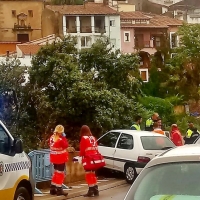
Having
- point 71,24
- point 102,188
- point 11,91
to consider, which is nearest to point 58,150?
point 102,188

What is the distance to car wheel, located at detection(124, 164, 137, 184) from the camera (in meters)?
17.4

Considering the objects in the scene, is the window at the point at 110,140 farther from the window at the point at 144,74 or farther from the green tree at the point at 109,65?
the window at the point at 144,74

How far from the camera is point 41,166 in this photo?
15.4m

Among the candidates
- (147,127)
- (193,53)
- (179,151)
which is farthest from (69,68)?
(193,53)

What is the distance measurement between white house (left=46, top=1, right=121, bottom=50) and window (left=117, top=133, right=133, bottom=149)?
55598mm

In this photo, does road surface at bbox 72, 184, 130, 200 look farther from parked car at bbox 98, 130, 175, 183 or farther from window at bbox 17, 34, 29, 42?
window at bbox 17, 34, 29, 42

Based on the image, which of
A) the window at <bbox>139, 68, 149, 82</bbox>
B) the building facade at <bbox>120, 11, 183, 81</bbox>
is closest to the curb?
the window at <bbox>139, 68, 149, 82</bbox>

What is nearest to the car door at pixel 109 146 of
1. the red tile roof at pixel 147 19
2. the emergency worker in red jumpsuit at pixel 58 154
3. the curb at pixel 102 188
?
the curb at pixel 102 188

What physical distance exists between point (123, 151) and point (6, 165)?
28.0ft

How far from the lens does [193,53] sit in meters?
57.8

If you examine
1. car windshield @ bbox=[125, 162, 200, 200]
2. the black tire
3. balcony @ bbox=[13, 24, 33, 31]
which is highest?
balcony @ bbox=[13, 24, 33, 31]

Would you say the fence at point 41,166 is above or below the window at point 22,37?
below

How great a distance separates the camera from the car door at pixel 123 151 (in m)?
17.8

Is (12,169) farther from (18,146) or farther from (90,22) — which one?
(90,22)
